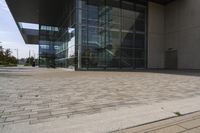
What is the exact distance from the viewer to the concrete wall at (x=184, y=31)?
82.2ft

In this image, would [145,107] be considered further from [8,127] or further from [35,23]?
[35,23]

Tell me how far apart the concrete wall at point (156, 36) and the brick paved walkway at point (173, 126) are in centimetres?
2540

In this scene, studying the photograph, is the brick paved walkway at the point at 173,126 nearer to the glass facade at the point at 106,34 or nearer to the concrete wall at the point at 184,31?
the glass facade at the point at 106,34

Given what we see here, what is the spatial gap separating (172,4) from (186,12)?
129 inches

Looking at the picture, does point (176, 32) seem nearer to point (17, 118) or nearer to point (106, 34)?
point (106, 34)

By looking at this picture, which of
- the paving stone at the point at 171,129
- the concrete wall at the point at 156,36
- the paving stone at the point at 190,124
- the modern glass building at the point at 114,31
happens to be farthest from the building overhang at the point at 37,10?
the paving stone at the point at 171,129

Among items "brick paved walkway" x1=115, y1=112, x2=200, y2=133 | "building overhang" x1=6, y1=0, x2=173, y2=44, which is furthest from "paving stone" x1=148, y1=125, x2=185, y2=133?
"building overhang" x1=6, y1=0, x2=173, y2=44

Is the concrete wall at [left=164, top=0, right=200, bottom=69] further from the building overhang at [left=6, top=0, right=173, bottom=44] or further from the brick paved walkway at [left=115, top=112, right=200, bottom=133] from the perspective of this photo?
the brick paved walkway at [left=115, top=112, right=200, bottom=133]

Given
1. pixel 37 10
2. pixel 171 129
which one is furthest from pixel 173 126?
pixel 37 10

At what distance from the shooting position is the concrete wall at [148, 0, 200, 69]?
25.2m

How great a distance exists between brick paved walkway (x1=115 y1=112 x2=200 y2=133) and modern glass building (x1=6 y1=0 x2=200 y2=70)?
19.6 meters

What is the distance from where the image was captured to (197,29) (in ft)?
81.5

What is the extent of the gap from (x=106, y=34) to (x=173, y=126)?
2252 centimetres

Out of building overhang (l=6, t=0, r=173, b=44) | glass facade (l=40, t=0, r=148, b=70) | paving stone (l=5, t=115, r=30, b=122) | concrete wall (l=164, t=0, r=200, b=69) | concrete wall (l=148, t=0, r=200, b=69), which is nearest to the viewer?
paving stone (l=5, t=115, r=30, b=122)
